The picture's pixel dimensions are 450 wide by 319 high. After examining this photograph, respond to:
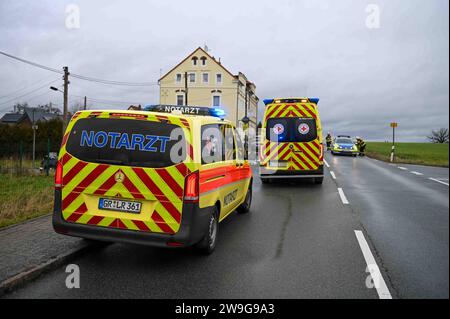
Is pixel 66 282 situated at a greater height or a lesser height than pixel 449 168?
lesser

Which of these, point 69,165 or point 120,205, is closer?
point 120,205

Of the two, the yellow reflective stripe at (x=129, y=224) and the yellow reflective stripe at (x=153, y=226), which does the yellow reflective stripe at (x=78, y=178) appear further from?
the yellow reflective stripe at (x=153, y=226)

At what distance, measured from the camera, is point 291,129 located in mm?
12141

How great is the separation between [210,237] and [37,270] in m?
2.15

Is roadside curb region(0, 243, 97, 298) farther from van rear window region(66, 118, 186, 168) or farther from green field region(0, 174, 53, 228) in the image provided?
green field region(0, 174, 53, 228)

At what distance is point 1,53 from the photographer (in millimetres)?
19078

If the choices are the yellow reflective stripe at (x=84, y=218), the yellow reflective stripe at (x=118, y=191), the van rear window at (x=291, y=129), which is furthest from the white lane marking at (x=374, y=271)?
the van rear window at (x=291, y=129)

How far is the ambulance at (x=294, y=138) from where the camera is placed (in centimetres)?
1202

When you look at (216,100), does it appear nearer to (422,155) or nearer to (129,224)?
(422,155)

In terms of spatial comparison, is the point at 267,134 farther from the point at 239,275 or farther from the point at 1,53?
the point at 1,53

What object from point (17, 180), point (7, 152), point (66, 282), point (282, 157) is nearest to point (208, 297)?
point (66, 282)

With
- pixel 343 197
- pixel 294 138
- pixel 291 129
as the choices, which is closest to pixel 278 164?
pixel 294 138

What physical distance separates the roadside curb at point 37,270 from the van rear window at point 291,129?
8.12 metres
